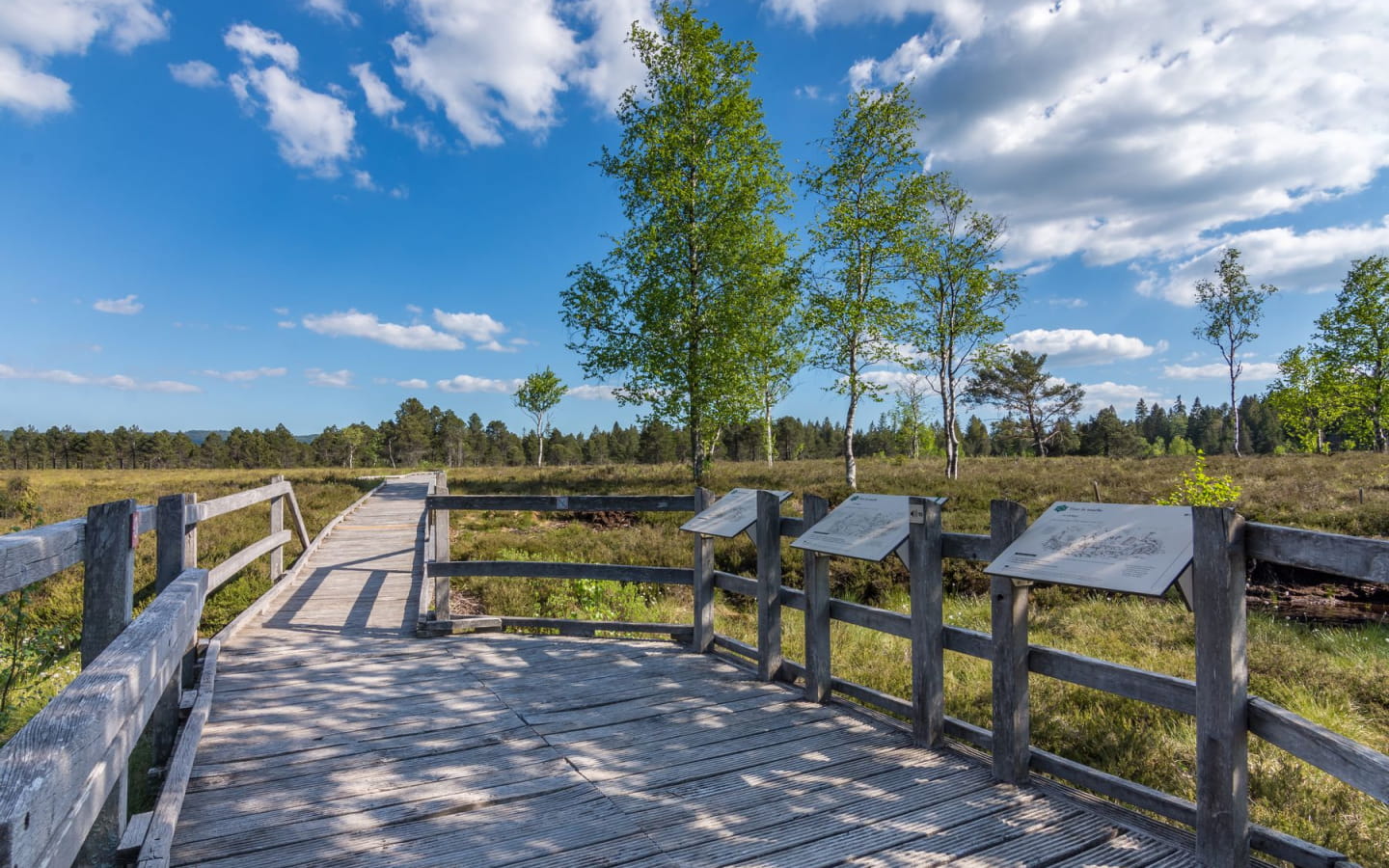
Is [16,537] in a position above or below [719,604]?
above

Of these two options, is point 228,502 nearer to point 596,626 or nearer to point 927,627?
point 596,626

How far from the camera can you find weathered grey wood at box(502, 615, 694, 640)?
22.0 ft

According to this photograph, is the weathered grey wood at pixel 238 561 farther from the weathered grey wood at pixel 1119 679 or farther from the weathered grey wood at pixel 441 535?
the weathered grey wood at pixel 1119 679

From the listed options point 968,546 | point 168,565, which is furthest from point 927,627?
point 168,565

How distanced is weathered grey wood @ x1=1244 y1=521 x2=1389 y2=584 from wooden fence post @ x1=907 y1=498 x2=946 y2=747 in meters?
1.53

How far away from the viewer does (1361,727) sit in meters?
5.01

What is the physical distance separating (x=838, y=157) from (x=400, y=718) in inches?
872

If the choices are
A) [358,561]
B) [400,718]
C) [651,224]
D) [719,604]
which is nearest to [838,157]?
[651,224]

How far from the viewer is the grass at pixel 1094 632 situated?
4.29 metres

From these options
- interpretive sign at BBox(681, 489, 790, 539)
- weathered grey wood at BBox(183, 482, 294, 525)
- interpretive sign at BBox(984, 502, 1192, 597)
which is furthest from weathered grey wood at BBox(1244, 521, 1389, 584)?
weathered grey wood at BBox(183, 482, 294, 525)

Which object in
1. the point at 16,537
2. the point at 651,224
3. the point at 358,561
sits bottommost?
the point at 358,561

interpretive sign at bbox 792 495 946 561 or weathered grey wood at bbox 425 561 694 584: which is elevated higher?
interpretive sign at bbox 792 495 946 561

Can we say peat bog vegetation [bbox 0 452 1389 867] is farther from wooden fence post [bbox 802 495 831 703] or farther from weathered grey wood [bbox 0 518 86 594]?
weathered grey wood [bbox 0 518 86 594]

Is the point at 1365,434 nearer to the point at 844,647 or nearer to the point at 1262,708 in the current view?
the point at 844,647
